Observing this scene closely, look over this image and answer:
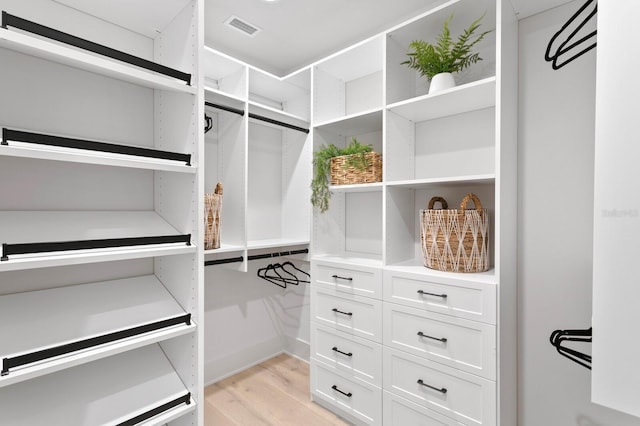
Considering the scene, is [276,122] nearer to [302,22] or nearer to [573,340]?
[302,22]

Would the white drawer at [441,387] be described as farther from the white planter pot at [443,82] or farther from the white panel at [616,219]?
the white planter pot at [443,82]

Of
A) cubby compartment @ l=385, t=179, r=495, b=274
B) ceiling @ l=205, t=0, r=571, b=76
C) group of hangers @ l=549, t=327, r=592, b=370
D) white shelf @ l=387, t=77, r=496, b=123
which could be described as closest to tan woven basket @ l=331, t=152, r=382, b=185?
cubby compartment @ l=385, t=179, r=495, b=274

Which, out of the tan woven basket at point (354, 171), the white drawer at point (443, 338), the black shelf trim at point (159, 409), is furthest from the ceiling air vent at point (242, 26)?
the black shelf trim at point (159, 409)

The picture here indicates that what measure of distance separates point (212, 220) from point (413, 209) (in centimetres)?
126

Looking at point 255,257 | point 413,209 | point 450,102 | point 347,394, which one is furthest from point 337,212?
point 347,394

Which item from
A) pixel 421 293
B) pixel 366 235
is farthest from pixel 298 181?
pixel 421 293

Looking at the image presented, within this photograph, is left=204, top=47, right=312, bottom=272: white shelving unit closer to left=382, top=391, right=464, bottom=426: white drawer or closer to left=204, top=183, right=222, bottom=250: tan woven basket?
left=204, top=183, right=222, bottom=250: tan woven basket

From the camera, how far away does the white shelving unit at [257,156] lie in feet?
7.29

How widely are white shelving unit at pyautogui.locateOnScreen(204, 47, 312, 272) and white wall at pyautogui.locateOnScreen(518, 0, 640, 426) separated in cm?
141

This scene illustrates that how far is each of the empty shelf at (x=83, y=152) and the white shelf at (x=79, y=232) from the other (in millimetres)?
287

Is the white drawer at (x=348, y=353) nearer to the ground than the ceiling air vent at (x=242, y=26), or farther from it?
nearer to the ground

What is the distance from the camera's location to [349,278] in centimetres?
199

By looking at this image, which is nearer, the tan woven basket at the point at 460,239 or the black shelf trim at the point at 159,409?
the black shelf trim at the point at 159,409

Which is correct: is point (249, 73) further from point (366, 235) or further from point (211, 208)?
point (366, 235)
